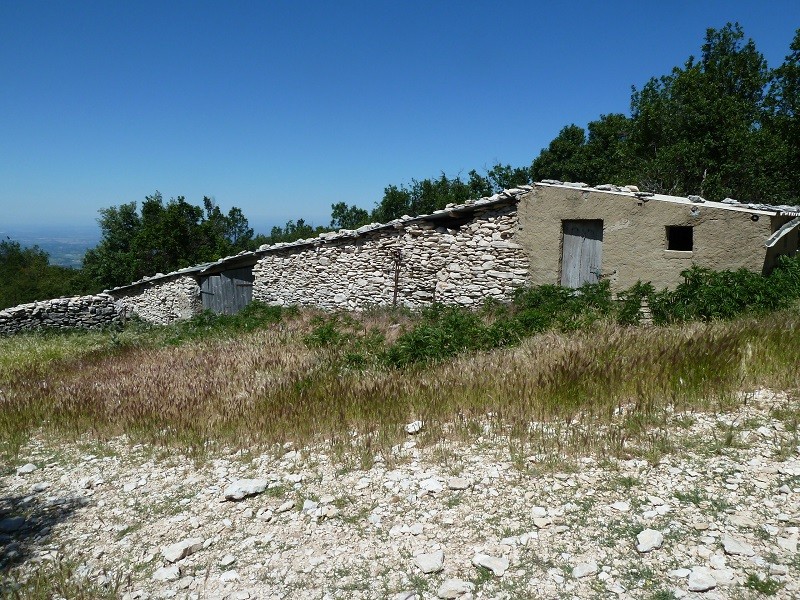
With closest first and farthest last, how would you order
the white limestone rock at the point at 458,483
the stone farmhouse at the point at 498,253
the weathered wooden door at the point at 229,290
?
the white limestone rock at the point at 458,483 → the stone farmhouse at the point at 498,253 → the weathered wooden door at the point at 229,290

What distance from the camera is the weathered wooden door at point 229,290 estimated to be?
16875 mm

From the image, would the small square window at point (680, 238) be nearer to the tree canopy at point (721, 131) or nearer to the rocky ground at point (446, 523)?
the rocky ground at point (446, 523)

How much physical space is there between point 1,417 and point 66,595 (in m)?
4.78

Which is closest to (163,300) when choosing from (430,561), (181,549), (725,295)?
(181,549)

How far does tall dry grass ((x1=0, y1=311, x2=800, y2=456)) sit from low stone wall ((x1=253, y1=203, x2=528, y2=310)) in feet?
13.3

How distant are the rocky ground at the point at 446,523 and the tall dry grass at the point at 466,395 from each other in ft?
1.06

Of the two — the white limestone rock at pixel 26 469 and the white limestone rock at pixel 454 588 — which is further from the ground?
the white limestone rock at pixel 454 588

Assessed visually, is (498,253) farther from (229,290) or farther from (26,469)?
(229,290)

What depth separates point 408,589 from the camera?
2939mm

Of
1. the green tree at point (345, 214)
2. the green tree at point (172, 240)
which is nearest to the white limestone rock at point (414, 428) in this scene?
the green tree at point (172, 240)

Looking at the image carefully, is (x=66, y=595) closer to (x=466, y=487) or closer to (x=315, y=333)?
(x=466, y=487)

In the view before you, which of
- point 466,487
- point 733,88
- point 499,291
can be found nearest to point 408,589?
point 466,487

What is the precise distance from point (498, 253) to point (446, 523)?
862cm

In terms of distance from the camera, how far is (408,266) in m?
12.9
